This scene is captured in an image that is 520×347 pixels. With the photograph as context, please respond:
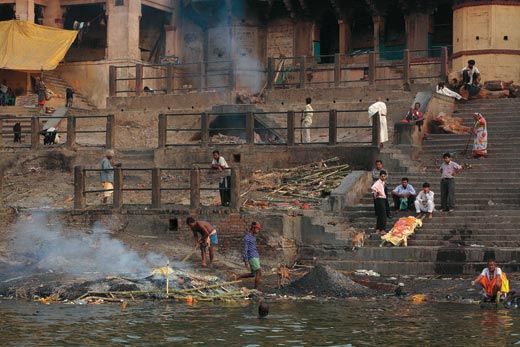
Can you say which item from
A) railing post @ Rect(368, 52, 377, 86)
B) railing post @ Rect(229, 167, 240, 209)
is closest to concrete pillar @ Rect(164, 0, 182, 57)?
railing post @ Rect(368, 52, 377, 86)

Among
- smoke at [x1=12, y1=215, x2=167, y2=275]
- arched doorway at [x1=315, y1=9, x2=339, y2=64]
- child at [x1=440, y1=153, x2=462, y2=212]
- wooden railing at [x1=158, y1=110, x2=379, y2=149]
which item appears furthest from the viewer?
arched doorway at [x1=315, y1=9, x2=339, y2=64]

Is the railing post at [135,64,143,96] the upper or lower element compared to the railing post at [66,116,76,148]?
upper

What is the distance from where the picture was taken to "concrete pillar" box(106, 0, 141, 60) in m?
41.4

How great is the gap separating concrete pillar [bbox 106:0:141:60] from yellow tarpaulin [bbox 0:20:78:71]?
122cm

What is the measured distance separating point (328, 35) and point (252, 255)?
21.2 metres

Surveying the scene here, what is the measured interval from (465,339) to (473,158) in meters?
11.5

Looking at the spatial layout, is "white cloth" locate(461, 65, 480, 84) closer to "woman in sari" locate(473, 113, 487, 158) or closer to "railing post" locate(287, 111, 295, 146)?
"woman in sari" locate(473, 113, 487, 158)

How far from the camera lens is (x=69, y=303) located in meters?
19.7

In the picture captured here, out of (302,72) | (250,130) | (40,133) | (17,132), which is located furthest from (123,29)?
(250,130)

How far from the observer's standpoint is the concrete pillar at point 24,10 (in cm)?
4175

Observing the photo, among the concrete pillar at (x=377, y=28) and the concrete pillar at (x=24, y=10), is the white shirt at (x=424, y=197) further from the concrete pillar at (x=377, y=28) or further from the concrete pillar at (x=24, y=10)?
the concrete pillar at (x=24, y=10)

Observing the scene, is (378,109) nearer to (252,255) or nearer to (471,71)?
(471,71)

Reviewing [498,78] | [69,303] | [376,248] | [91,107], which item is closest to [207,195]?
[376,248]

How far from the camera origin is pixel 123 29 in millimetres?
41500
